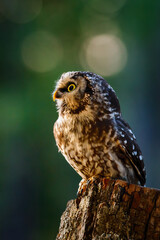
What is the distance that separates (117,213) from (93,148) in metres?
0.77

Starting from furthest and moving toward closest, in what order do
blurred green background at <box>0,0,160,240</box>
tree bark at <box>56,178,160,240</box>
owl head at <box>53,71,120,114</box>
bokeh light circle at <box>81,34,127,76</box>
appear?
bokeh light circle at <box>81,34,127,76</box>
blurred green background at <box>0,0,160,240</box>
owl head at <box>53,71,120,114</box>
tree bark at <box>56,178,160,240</box>

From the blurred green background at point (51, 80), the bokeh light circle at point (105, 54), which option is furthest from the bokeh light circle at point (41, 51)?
the bokeh light circle at point (105, 54)

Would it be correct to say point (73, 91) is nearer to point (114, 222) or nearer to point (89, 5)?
point (114, 222)

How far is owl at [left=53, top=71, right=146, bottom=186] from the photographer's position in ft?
8.03

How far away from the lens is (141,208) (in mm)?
1730

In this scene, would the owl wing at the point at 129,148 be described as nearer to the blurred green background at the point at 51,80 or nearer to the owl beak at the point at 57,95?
the owl beak at the point at 57,95

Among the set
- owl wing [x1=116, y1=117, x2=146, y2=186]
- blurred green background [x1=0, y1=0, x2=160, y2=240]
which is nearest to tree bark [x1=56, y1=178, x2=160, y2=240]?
owl wing [x1=116, y1=117, x2=146, y2=186]

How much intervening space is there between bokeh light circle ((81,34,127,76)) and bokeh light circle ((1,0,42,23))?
165 centimetres

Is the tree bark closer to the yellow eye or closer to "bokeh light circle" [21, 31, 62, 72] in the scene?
the yellow eye

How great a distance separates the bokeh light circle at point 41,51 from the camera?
7.56 metres

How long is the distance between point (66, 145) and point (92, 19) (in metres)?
6.45

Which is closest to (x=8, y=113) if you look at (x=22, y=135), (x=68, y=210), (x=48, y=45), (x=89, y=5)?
(x=22, y=135)

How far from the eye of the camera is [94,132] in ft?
8.11

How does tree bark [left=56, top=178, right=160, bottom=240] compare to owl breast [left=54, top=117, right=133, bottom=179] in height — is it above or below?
below
